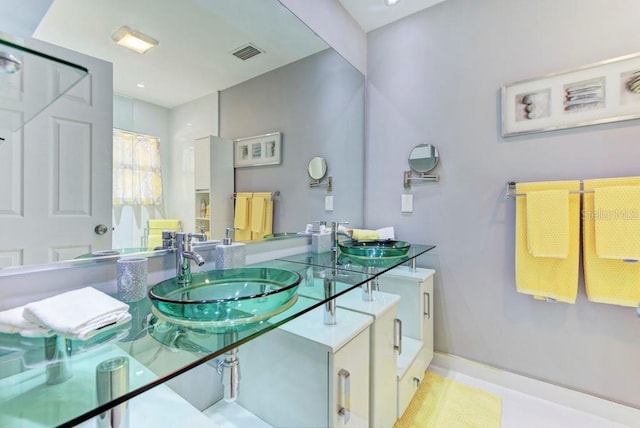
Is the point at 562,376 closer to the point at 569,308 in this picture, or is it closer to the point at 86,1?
the point at 569,308

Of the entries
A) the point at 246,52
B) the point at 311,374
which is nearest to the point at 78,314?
the point at 311,374

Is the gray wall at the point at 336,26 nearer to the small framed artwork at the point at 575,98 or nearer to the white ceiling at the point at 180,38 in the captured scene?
the white ceiling at the point at 180,38

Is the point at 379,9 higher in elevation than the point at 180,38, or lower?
higher

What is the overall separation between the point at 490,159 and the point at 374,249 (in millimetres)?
896

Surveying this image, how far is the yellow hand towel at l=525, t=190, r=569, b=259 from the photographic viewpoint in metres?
1.41

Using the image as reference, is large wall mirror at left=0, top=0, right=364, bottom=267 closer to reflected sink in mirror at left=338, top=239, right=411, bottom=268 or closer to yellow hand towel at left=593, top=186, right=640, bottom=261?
reflected sink in mirror at left=338, top=239, right=411, bottom=268

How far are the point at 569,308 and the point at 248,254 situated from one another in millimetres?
1727

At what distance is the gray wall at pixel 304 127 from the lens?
138 cm

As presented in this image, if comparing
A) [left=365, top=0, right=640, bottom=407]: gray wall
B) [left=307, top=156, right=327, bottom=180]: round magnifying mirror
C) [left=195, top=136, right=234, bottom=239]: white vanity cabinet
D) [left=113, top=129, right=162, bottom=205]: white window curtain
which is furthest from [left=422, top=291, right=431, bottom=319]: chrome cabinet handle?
[left=113, top=129, right=162, bottom=205]: white window curtain

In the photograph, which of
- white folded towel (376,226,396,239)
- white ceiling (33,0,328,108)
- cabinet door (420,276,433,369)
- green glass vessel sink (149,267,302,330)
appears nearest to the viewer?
green glass vessel sink (149,267,302,330)

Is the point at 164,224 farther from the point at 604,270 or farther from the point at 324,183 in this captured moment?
the point at 604,270

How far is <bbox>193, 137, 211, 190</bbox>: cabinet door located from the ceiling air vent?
0.46 meters

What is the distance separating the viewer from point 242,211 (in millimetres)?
1367

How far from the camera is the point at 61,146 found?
79 cm
